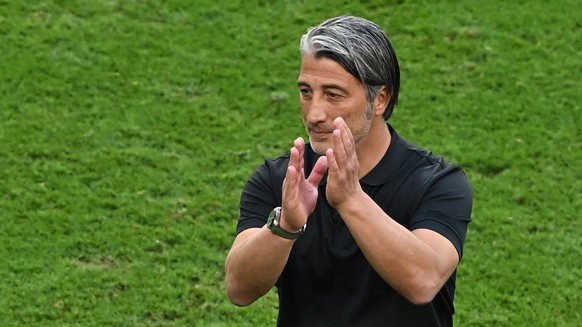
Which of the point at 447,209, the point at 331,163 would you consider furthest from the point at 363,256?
the point at 331,163

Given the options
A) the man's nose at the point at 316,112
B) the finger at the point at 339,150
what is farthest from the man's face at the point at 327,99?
the finger at the point at 339,150

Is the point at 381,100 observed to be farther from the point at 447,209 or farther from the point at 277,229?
the point at 277,229

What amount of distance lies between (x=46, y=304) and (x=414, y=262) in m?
4.45

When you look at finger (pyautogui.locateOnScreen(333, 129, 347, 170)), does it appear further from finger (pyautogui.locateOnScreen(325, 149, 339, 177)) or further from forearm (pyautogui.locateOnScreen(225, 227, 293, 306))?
forearm (pyautogui.locateOnScreen(225, 227, 293, 306))

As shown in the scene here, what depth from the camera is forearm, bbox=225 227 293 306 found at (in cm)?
394

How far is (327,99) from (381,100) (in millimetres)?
218

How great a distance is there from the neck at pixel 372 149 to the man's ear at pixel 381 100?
0.05 metres

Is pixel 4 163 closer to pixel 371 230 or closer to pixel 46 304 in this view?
pixel 46 304

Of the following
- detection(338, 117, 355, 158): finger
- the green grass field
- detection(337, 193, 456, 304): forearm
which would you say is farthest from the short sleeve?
the green grass field

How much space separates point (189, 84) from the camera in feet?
33.7

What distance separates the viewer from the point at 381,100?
418 cm

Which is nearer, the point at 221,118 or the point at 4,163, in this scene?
the point at 4,163

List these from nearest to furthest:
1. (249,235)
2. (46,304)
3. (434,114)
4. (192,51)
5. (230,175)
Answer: (249,235) → (46,304) → (230,175) → (434,114) → (192,51)

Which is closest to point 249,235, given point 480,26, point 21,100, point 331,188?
point 331,188
